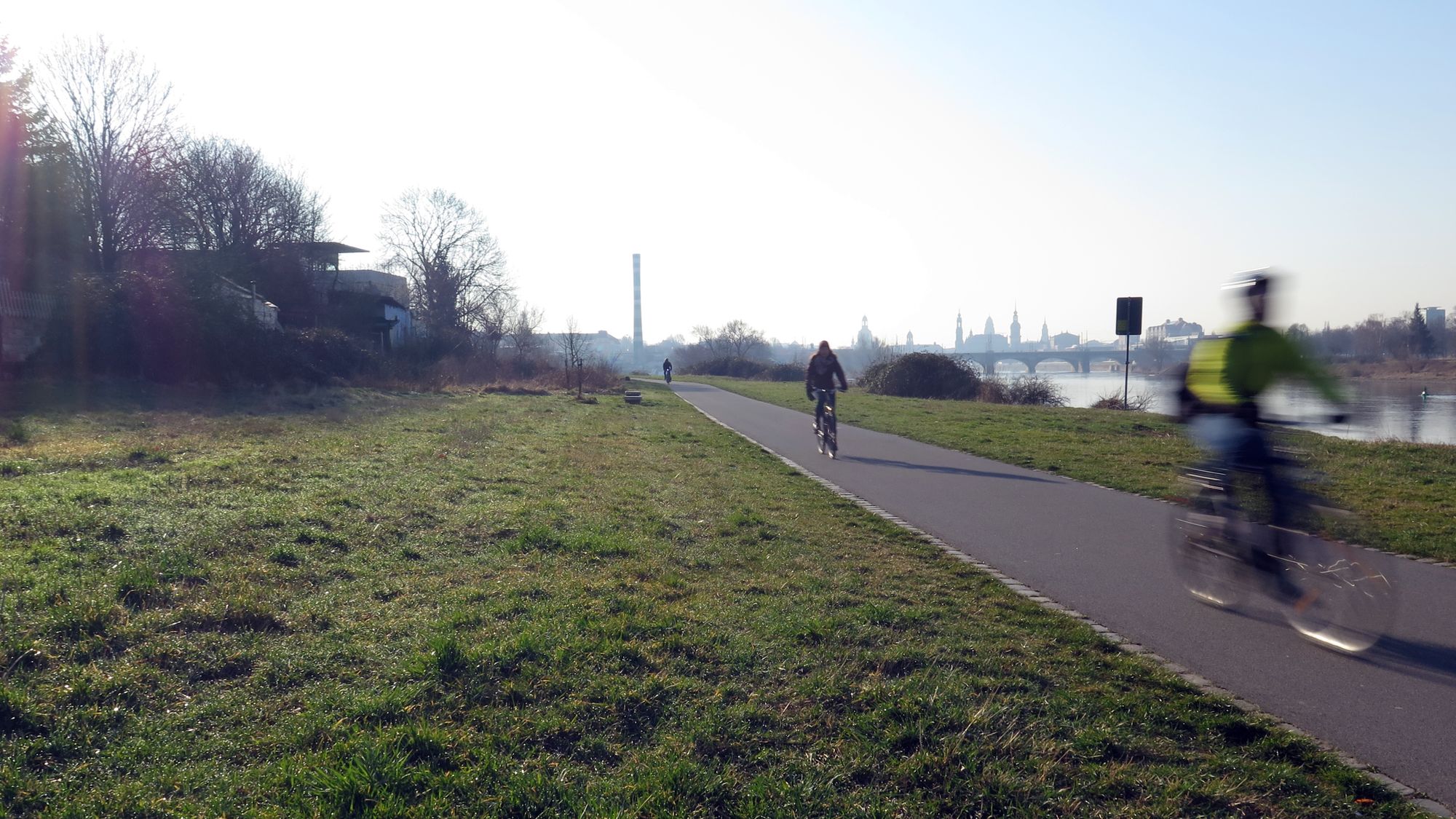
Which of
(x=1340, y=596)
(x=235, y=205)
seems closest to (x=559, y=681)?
(x=1340, y=596)

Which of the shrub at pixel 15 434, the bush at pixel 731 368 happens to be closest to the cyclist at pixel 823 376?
the shrub at pixel 15 434

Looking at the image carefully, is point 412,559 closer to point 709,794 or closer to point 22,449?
point 709,794

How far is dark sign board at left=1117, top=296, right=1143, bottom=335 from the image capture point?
23.5m

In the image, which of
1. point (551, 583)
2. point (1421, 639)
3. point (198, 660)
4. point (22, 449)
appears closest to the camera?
point (198, 660)

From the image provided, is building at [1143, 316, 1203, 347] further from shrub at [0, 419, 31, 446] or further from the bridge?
the bridge

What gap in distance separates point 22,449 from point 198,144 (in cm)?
4350

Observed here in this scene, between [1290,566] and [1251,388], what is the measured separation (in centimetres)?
102

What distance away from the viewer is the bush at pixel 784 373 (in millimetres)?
74062

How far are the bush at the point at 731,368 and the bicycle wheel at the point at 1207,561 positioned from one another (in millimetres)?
71283

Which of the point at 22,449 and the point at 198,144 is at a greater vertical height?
the point at 198,144

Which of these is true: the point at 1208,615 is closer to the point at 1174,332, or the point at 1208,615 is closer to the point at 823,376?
the point at 823,376

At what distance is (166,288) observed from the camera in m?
25.5

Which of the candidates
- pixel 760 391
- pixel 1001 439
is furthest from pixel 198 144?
pixel 1001 439

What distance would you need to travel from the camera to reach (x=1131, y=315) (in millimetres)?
23562
